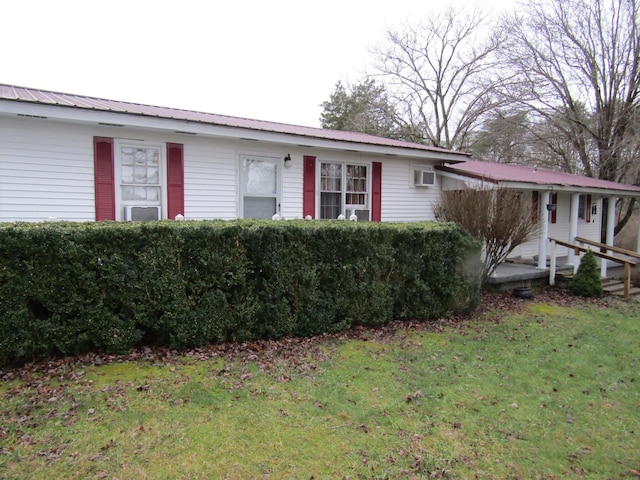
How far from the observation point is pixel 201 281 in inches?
188

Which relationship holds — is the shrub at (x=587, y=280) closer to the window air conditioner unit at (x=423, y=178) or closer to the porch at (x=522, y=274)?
the porch at (x=522, y=274)

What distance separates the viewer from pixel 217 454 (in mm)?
2779

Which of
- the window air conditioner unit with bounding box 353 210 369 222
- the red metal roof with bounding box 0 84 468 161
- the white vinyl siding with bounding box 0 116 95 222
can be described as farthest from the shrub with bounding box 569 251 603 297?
the white vinyl siding with bounding box 0 116 95 222

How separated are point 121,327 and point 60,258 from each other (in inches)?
36.7

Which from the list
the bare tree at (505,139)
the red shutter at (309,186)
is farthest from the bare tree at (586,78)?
the red shutter at (309,186)

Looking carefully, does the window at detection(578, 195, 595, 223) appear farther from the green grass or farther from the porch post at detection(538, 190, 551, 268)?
the green grass

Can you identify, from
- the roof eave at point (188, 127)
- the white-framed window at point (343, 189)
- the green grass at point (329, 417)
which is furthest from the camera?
the white-framed window at point (343, 189)

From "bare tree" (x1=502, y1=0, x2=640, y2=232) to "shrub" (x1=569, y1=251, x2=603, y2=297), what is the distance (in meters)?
8.99

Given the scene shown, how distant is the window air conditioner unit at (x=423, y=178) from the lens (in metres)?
10.5

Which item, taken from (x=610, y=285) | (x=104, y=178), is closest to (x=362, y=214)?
(x=104, y=178)

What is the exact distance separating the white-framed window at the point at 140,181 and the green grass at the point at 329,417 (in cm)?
369

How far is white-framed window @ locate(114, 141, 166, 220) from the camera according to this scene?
7.00 m

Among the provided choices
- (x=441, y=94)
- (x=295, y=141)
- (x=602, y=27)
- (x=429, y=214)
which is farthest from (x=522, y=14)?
(x=295, y=141)

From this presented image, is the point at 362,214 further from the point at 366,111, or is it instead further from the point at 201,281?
the point at 366,111
